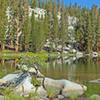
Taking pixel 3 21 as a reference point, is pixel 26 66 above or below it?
below

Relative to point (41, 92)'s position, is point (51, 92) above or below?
above

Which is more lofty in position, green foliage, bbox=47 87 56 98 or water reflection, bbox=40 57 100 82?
green foliage, bbox=47 87 56 98

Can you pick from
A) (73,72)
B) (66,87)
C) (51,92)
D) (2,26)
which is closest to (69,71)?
(73,72)

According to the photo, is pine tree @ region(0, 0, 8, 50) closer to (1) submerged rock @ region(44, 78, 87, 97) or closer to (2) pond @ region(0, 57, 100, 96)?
(2) pond @ region(0, 57, 100, 96)

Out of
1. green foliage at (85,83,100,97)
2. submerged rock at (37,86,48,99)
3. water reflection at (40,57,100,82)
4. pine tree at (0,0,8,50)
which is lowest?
water reflection at (40,57,100,82)

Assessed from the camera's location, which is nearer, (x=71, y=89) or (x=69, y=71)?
(x=71, y=89)

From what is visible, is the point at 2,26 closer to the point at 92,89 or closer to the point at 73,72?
the point at 73,72

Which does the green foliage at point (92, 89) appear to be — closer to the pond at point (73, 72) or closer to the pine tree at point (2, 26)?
the pond at point (73, 72)

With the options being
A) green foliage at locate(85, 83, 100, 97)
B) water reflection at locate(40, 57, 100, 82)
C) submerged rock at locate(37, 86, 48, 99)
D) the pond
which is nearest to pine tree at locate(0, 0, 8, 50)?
the pond

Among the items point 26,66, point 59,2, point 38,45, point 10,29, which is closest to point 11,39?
point 10,29

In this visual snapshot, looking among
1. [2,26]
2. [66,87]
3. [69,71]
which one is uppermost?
[2,26]

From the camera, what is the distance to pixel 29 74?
19641mm

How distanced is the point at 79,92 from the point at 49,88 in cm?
249

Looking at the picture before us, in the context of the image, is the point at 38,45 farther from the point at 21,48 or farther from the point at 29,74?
the point at 29,74
